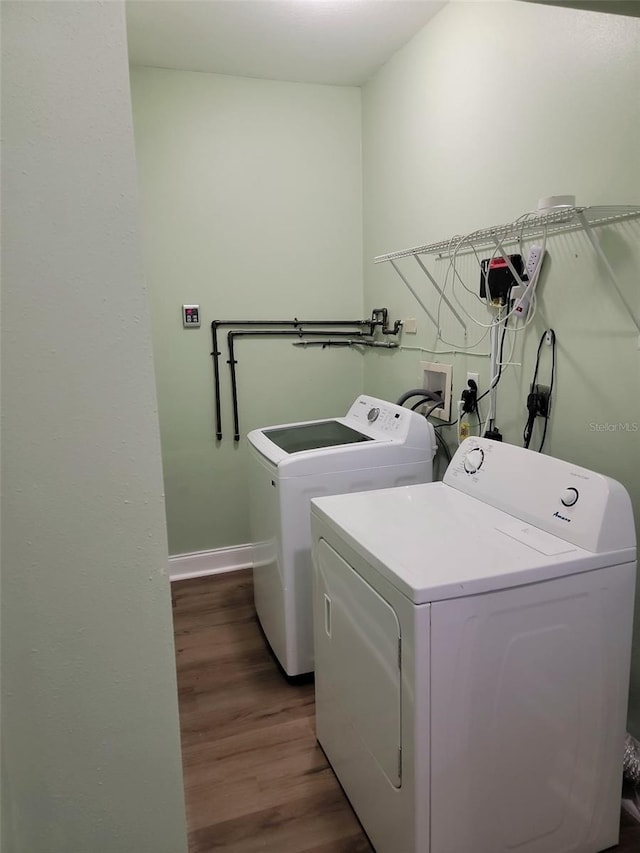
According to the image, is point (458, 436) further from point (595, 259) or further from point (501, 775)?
point (501, 775)

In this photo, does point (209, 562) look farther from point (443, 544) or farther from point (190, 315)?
point (443, 544)

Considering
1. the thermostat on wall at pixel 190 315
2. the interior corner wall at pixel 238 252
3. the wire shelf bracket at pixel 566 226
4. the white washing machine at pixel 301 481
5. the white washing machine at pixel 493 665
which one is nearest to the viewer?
the white washing machine at pixel 493 665

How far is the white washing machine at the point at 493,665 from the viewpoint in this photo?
116 cm

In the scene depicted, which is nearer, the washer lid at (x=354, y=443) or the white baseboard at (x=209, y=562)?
the washer lid at (x=354, y=443)

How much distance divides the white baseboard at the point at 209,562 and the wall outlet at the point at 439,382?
139 centimetres

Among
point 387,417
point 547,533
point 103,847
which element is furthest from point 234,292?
point 103,847

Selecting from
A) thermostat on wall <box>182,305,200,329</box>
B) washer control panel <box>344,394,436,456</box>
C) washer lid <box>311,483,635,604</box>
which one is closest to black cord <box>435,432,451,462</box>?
washer control panel <box>344,394,436,456</box>

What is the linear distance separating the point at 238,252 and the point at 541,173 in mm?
1691

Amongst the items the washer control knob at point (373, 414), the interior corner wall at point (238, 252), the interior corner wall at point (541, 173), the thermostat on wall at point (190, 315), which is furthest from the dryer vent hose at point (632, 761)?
the thermostat on wall at point (190, 315)

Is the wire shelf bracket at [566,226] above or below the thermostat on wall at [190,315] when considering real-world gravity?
above

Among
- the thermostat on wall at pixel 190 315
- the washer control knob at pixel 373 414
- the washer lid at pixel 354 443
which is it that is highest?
the thermostat on wall at pixel 190 315

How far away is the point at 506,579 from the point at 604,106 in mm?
1340

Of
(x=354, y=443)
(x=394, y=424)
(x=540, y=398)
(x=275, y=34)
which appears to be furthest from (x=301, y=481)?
(x=275, y=34)

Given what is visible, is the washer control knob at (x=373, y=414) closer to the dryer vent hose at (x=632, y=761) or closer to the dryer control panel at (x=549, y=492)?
the dryer control panel at (x=549, y=492)
